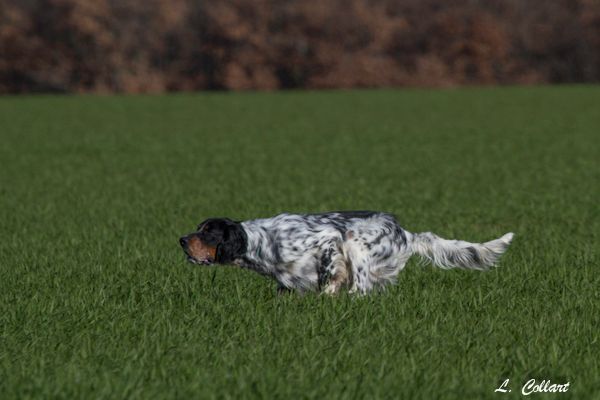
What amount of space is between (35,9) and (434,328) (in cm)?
5597

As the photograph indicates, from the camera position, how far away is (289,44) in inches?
2384

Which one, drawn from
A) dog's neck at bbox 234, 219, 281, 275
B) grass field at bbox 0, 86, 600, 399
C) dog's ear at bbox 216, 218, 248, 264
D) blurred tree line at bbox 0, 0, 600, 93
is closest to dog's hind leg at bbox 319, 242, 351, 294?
grass field at bbox 0, 86, 600, 399

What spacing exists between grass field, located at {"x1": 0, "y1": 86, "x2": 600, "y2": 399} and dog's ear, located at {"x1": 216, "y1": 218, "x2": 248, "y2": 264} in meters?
0.36

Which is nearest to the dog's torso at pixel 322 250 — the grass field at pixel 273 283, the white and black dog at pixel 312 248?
the white and black dog at pixel 312 248

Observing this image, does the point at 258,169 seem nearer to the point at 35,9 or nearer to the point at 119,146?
the point at 119,146

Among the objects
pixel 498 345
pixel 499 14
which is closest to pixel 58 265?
pixel 498 345

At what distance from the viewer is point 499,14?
2549 inches

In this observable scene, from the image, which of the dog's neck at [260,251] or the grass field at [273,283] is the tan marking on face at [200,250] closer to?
the dog's neck at [260,251]

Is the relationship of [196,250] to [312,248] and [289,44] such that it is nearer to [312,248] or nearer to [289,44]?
[312,248]

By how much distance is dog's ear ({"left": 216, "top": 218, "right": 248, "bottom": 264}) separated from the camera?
7.35 m

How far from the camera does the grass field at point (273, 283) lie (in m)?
5.75

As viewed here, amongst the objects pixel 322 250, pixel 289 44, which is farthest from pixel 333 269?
pixel 289 44

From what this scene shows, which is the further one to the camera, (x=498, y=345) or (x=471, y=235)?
(x=471, y=235)

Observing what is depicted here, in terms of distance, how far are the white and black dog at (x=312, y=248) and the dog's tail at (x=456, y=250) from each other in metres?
0.11
